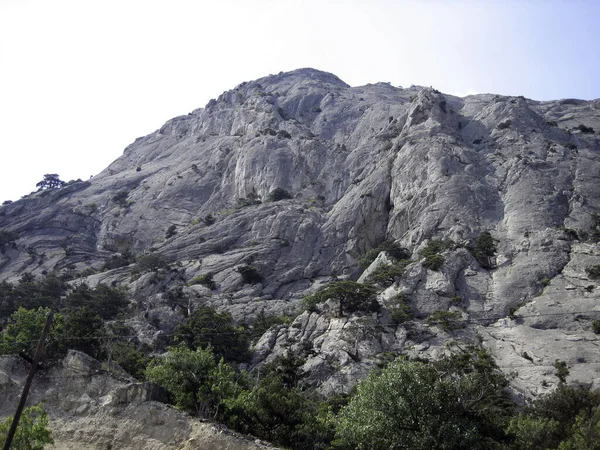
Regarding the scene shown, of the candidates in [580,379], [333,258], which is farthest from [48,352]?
[333,258]

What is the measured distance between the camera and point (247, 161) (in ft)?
335

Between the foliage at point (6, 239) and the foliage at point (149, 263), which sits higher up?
the foliage at point (6, 239)

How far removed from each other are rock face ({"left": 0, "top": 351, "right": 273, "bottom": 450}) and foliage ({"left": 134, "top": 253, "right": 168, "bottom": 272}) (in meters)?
44.2

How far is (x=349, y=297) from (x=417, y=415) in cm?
2961

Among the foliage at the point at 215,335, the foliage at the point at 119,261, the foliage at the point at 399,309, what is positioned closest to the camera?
the foliage at the point at 215,335

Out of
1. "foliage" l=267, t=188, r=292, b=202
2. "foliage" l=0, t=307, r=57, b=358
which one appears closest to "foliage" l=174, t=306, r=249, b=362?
"foliage" l=0, t=307, r=57, b=358

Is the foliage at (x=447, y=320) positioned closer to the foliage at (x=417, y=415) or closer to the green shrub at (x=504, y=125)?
the foliage at (x=417, y=415)

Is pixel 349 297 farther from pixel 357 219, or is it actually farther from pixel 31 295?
pixel 31 295

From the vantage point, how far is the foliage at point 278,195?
3561 inches

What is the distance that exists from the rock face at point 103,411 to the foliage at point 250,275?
135ft

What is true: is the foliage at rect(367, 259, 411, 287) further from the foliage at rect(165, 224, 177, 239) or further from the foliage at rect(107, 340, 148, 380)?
the foliage at rect(165, 224, 177, 239)

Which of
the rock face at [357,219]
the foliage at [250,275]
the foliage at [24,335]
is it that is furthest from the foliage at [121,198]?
the foliage at [24,335]

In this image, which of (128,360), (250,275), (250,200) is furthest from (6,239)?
(128,360)

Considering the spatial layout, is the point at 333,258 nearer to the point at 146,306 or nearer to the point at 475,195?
the point at 475,195
